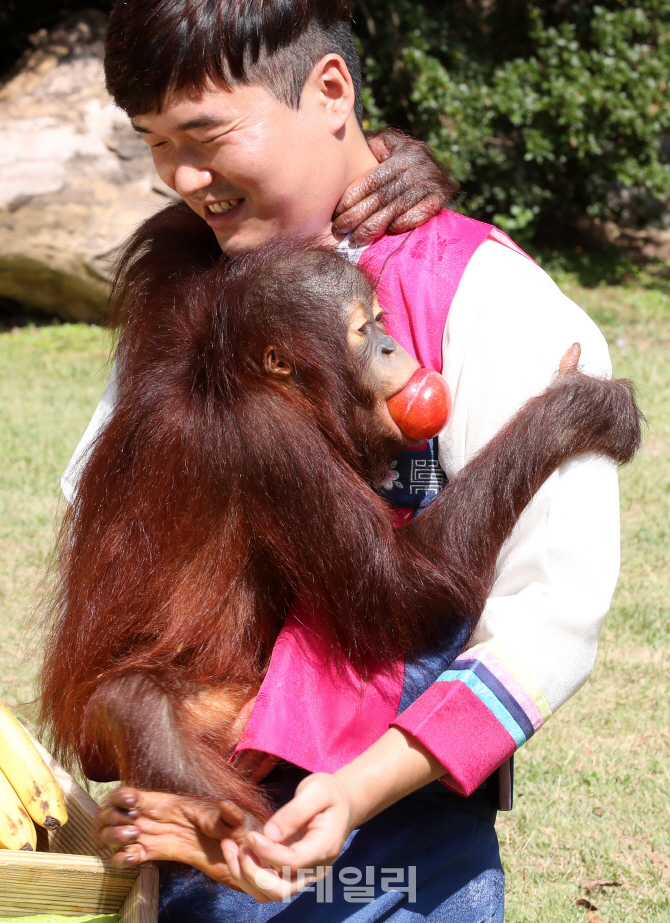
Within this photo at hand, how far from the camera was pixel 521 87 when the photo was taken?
7078mm

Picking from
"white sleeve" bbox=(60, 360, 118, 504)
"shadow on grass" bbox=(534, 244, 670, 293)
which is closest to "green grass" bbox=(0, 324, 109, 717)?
"white sleeve" bbox=(60, 360, 118, 504)

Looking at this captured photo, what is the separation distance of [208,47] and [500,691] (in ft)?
3.56

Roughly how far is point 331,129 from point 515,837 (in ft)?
6.03

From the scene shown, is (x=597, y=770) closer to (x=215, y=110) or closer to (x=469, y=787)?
(x=469, y=787)

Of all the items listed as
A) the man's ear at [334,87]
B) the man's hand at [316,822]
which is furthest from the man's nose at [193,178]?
the man's hand at [316,822]

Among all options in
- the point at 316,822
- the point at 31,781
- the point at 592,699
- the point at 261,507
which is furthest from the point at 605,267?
the point at 316,822

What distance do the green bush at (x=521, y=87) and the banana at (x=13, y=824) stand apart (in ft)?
19.9

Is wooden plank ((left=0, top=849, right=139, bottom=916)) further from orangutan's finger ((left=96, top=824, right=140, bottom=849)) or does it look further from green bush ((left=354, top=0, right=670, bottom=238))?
green bush ((left=354, top=0, right=670, bottom=238))

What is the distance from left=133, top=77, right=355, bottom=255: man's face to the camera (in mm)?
1613

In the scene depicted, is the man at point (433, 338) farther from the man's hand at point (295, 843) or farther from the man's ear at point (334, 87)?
Answer: the man's hand at point (295, 843)

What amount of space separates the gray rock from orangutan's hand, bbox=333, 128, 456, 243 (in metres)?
4.86

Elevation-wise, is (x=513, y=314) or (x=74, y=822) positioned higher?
(x=513, y=314)

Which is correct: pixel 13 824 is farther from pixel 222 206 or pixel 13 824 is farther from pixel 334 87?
pixel 334 87

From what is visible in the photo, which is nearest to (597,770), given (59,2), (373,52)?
(373,52)
